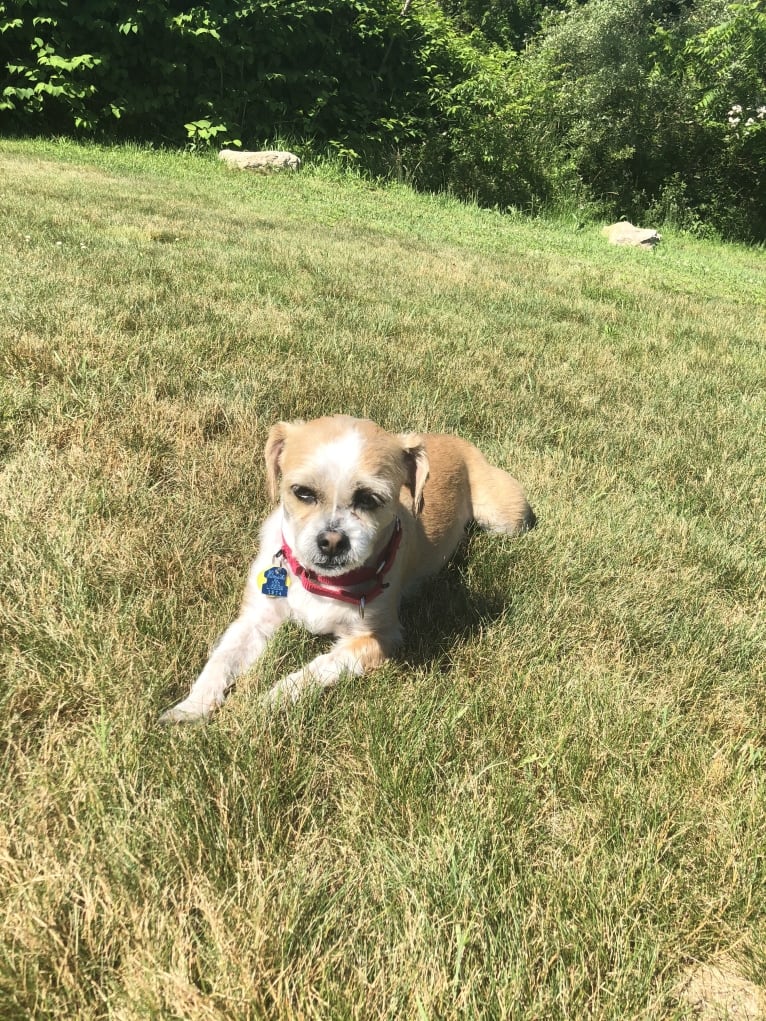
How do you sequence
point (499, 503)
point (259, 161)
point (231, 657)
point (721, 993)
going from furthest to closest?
1. point (259, 161)
2. point (499, 503)
3. point (231, 657)
4. point (721, 993)

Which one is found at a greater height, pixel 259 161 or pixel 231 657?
pixel 259 161

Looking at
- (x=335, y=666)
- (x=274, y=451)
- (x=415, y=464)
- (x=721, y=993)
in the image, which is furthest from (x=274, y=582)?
(x=721, y=993)

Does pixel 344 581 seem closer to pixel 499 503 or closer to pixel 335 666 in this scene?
pixel 335 666

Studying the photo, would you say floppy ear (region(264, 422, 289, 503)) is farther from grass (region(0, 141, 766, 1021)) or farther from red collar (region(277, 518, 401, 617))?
grass (region(0, 141, 766, 1021))

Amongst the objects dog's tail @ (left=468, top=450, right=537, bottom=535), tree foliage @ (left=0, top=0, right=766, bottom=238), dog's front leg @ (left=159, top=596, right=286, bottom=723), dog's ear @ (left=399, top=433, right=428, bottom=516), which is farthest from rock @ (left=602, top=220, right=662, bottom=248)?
dog's front leg @ (left=159, top=596, right=286, bottom=723)

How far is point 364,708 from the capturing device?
228 cm

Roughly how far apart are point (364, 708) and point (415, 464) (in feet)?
3.76

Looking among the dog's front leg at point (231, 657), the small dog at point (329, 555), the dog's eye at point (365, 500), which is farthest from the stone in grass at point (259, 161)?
the dog's front leg at point (231, 657)

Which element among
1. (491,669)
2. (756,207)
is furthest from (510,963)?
(756,207)

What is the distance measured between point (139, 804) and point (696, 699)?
2070 mm

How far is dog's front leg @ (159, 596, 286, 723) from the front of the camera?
220cm

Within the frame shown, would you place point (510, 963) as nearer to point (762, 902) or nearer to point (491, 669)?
point (762, 902)

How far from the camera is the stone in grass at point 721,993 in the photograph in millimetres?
1562

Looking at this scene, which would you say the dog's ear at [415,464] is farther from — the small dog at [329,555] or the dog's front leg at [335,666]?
the dog's front leg at [335,666]
